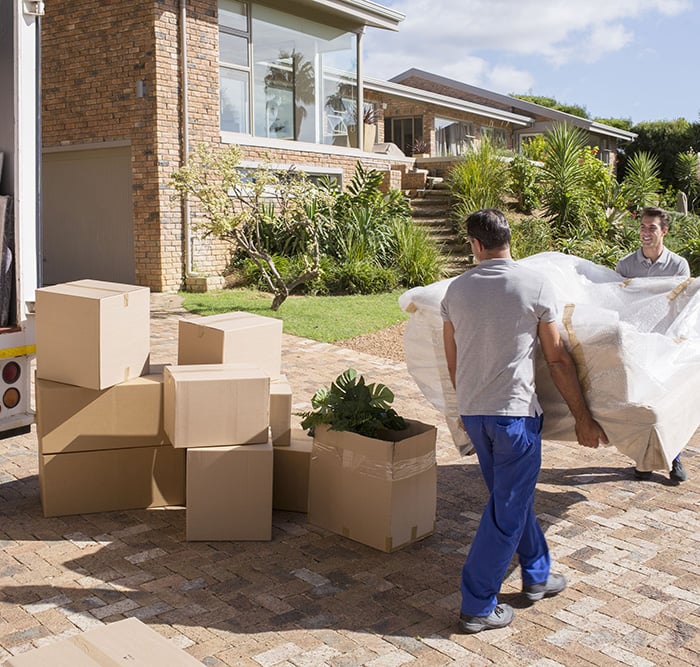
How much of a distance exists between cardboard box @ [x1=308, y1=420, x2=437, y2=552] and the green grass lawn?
19.0 ft

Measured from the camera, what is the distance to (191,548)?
177 inches

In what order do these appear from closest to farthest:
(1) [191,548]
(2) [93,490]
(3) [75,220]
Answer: (1) [191,548] → (2) [93,490] → (3) [75,220]

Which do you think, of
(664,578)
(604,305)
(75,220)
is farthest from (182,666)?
(75,220)

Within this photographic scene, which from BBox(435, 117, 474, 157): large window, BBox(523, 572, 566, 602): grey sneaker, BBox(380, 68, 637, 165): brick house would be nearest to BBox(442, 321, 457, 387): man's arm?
BBox(523, 572, 566, 602): grey sneaker

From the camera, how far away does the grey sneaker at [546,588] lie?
3.94 meters

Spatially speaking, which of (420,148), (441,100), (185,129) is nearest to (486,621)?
(185,129)

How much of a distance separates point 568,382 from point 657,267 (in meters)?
2.23

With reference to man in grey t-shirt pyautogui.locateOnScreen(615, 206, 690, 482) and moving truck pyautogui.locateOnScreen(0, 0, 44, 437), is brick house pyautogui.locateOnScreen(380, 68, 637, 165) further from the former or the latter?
moving truck pyautogui.locateOnScreen(0, 0, 44, 437)

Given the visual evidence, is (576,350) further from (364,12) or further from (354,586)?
(364,12)

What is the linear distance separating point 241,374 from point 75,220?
11610mm

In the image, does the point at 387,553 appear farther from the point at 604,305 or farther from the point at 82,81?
the point at 82,81

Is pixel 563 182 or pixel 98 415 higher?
pixel 563 182

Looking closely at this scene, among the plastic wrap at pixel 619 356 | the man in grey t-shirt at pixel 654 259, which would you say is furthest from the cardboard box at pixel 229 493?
the man in grey t-shirt at pixel 654 259

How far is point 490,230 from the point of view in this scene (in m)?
3.69
